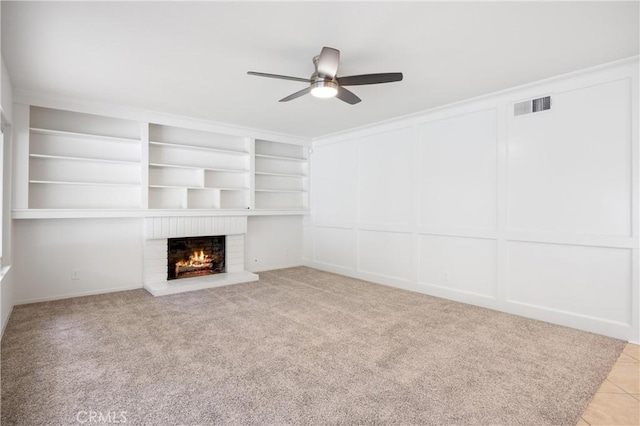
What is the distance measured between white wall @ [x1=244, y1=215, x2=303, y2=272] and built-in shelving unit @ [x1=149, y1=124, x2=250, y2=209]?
2.01 feet

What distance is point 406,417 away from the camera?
1959mm

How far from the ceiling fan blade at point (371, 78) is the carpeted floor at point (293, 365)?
2.28 m

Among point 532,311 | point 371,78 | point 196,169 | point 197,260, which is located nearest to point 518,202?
point 532,311

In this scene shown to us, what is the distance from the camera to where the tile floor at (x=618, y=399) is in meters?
1.98

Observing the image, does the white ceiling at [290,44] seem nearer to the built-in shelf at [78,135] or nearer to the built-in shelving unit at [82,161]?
the built-in shelf at [78,135]

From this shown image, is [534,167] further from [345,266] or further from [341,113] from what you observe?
[345,266]

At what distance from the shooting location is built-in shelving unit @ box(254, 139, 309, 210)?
6.38m

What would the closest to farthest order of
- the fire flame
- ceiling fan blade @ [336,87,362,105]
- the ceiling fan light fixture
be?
the ceiling fan light fixture, ceiling fan blade @ [336,87,362,105], the fire flame

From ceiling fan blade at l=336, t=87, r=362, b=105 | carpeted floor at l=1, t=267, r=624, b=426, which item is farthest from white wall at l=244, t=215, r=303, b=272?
ceiling fan blade at l=336, t=87, r=362, b=105

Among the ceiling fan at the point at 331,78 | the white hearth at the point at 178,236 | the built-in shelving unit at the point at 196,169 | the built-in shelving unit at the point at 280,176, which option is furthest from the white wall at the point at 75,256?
the ceiling fan at the point at 331,78

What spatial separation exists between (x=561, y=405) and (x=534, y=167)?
95.9 inches

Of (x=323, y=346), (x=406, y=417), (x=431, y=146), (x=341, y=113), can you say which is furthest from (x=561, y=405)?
(x=341, y=113)
